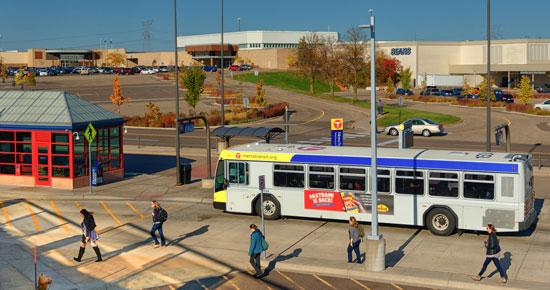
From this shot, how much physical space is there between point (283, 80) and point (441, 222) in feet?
322

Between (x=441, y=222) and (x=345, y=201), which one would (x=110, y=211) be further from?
(x=441, y=222)

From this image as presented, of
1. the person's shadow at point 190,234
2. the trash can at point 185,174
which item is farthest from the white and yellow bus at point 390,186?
the trash can at point 185,174

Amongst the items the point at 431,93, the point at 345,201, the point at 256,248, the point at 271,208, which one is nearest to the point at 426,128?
the point at 271,208

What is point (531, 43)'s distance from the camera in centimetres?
11156

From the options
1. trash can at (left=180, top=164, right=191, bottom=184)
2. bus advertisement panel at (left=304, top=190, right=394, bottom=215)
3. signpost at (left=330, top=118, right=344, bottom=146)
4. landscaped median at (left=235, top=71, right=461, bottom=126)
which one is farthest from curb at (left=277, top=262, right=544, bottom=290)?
landscaped median at (left=235, top=71, right=461, bottom=126)

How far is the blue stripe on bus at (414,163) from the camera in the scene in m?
22.8

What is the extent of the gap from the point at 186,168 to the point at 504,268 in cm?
1815

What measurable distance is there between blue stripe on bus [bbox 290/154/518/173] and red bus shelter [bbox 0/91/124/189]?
11.6 m

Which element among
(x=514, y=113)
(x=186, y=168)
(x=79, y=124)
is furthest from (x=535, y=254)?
(x=514, y=113)

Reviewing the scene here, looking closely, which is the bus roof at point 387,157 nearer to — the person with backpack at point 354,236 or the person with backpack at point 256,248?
the person with backpack at point 354,236

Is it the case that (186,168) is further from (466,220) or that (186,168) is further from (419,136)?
(419,136)

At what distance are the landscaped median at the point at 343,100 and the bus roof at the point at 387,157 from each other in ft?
90.6

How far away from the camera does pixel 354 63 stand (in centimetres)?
8362

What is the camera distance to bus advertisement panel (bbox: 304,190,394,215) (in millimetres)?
24422
